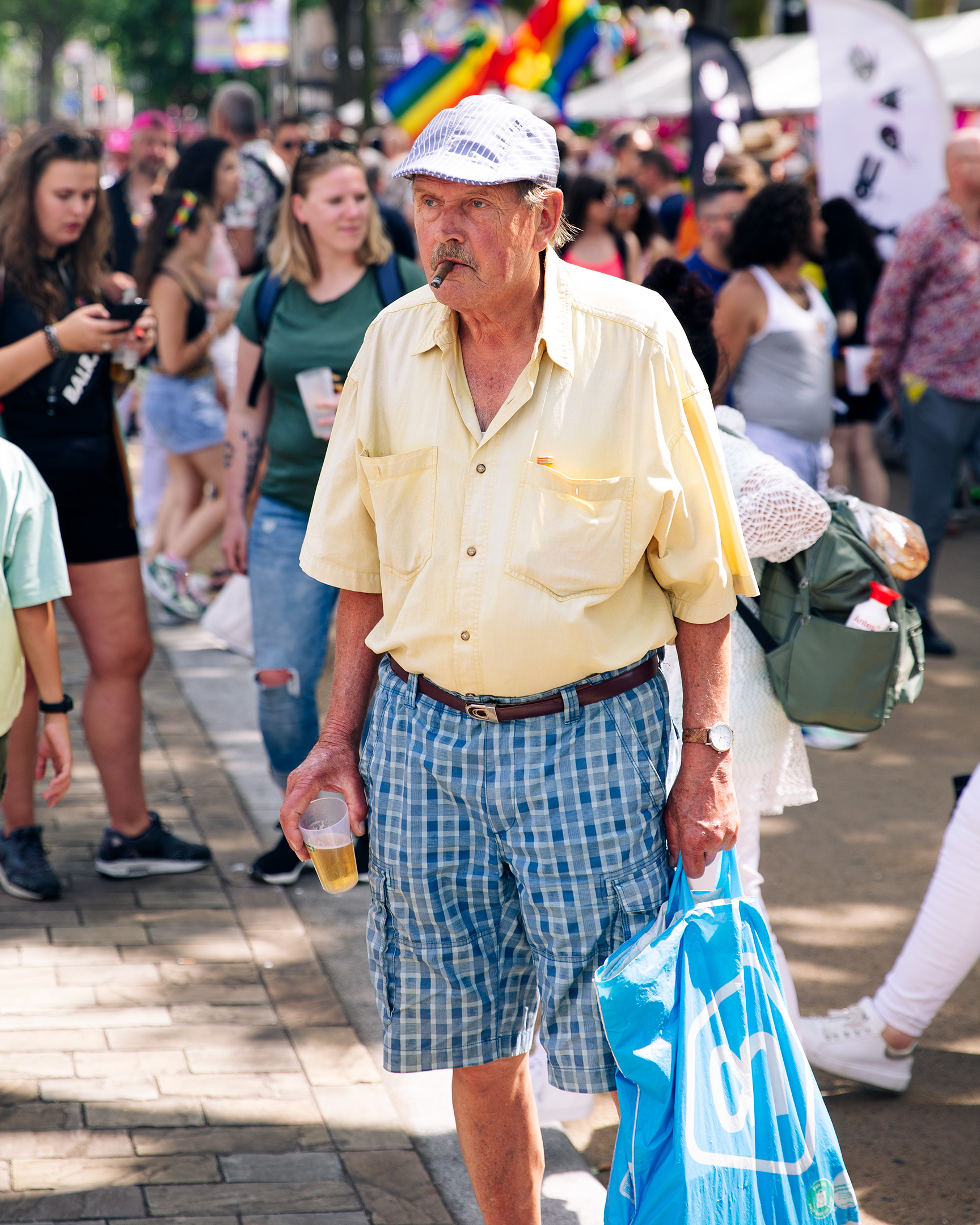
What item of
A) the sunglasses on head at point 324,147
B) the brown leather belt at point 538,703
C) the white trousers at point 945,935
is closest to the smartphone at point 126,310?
the sunglasses on head at point 324,147

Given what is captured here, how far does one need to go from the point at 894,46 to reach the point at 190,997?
7.54 m

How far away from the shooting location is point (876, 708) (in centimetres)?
289

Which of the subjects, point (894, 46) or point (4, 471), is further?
point (894, 46)

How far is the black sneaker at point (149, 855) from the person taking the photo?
4.25 m

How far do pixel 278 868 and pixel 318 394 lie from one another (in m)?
1.45

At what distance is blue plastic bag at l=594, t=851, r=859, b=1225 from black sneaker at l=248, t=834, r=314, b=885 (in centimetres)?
222

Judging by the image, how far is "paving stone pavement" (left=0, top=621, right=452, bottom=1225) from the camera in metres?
2.79

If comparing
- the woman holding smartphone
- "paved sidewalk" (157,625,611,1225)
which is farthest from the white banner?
the woman holding smartphone

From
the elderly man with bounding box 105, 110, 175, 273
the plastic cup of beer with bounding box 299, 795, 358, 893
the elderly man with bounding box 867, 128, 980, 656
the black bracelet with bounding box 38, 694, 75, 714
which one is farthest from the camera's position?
the elderly man with bounding box 105, 110, 175, 273

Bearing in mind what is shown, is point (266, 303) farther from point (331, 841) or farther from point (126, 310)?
point (331, 841)

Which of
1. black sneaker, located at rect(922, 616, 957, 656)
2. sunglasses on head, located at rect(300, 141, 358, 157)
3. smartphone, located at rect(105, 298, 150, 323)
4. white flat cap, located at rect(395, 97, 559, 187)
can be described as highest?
white flat cap, located at rect(395, 97, 559, 187)

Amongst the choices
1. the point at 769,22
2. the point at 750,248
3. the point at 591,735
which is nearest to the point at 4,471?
the point at 591,735

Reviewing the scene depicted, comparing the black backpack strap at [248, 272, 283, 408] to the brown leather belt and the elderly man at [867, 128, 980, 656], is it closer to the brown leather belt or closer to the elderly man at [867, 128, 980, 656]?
the brown leather belt

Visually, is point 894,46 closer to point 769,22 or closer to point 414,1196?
point 414,1196
